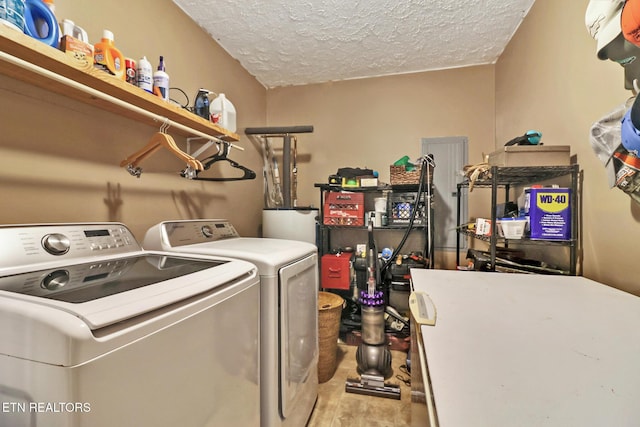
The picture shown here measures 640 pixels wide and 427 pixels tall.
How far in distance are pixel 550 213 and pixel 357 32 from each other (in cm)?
179

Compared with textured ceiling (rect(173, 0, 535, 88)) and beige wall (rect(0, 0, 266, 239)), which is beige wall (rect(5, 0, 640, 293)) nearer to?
beige wall (rect(0, 0, 266, 239))

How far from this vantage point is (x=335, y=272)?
2.42 metres

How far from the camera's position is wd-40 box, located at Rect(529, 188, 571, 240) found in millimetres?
1341

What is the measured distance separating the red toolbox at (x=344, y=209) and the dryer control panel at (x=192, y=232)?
0.91 meters

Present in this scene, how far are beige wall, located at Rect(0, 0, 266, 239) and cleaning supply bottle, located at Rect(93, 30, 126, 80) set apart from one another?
239mm

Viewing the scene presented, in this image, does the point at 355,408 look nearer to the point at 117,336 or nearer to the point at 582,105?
the point at 117,336

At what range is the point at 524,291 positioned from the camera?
3.29 ft

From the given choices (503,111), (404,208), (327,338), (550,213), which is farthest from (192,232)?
(503,111)

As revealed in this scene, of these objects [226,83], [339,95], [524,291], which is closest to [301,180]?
[339,95]

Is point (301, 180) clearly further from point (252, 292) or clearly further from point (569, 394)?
point (569, 394)

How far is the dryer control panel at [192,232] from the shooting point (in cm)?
141

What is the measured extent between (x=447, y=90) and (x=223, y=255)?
8.53 ft

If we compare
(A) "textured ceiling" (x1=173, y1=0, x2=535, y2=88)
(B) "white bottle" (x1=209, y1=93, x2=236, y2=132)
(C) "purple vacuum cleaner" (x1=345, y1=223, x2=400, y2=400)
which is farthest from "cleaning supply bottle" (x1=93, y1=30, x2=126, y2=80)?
(C) "purple vacuum cleaner" (x1=345, y1=223, x2=400, y2=400)

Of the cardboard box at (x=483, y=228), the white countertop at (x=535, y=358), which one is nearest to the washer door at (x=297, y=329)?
the white countertop at (x=535, y=358)
